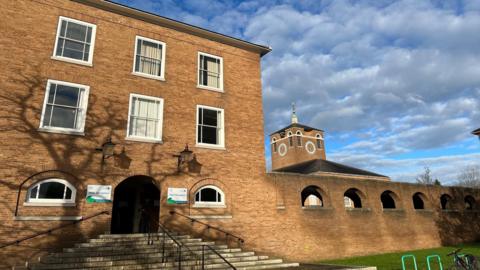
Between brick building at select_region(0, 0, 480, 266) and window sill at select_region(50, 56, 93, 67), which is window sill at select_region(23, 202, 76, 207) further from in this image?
window sill at select_region(50, 56, 93, 67)

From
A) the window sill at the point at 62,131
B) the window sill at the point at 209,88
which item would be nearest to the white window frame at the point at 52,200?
the window sill at the point at 62,131

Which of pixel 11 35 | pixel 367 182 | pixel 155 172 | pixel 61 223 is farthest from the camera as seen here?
pixel 367 182

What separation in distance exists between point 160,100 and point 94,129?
3.14 metres

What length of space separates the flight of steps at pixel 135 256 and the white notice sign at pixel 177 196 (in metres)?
1.40

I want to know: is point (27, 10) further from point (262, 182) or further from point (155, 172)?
point (262, 182)

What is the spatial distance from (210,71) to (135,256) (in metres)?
9.66

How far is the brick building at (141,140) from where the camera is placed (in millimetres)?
11414

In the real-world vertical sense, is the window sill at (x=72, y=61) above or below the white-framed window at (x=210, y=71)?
below

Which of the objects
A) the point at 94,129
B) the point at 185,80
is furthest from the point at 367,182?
the point at 94,129

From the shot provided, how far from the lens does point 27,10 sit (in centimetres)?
1280

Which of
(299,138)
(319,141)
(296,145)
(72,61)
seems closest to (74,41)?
(72,61)

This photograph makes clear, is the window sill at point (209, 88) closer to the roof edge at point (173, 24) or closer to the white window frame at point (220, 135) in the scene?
the white window frame at point (220, 135)

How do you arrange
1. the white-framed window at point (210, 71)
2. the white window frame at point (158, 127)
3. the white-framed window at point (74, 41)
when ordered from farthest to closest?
the white-framed window at point (210, 71)
the white window frame at point (158, 127)
the white-framed window at point (74, 41)

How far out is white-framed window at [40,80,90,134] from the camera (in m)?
12.1
